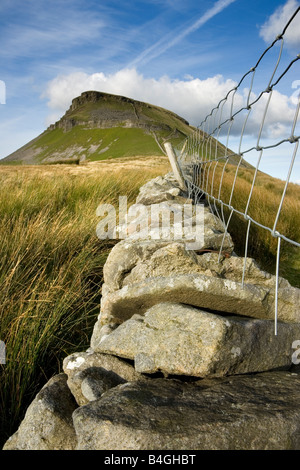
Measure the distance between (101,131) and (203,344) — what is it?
11514 cm

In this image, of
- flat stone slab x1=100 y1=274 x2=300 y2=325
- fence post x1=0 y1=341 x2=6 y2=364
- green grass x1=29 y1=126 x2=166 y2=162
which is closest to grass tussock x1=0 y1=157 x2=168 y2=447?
fence post x1=0 y1=341 x2=6 y2=364

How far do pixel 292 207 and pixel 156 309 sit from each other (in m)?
5.72

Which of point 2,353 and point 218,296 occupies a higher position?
point 218,296

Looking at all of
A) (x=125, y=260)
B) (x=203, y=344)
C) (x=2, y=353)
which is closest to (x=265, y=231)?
(x=125, y=260)

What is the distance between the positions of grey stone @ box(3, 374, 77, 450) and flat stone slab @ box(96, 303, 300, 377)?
374 millimetres

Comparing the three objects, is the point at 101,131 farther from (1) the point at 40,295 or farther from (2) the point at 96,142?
(1) the point at 40,295

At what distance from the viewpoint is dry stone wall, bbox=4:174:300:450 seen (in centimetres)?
113

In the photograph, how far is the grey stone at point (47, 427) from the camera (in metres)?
1.39

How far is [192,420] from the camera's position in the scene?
1.16 m

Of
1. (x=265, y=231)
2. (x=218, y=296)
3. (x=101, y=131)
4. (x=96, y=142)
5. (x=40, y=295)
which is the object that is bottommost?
(x=40, y=295)

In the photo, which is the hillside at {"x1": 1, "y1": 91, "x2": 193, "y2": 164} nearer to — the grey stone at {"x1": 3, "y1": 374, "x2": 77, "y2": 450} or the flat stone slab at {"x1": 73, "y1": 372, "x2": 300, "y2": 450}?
the grey stone at {"x1": 3, "y1": 374, "x2": 77, "y2": 450}

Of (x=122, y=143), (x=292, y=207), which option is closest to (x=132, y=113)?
(x=122, y=143)

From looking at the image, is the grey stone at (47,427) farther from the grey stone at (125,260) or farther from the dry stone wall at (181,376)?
the grey stone at (125,260)
